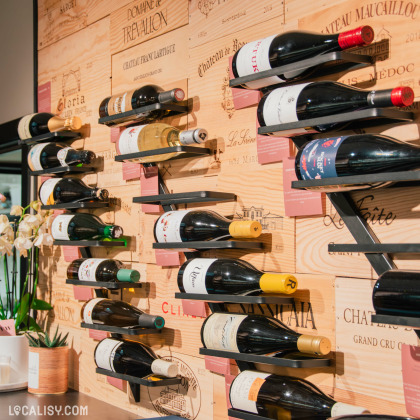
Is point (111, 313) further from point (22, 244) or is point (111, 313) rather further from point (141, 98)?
point (141, 98)

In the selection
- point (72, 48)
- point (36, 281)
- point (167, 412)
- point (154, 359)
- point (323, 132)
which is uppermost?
point (72, 48)

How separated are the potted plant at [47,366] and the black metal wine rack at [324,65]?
4.18 ft

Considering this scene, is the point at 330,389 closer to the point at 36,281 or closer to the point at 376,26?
the point at 376,26

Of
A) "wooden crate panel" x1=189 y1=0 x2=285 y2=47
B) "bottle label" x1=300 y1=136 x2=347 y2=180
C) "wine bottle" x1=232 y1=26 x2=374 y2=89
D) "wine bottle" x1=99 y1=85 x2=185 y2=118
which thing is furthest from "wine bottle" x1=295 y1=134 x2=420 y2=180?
"wine bottle" x1=99 y1=85 x2=185 y2=118

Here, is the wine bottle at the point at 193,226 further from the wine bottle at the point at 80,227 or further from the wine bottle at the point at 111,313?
the wine bottle at the point at 80,227

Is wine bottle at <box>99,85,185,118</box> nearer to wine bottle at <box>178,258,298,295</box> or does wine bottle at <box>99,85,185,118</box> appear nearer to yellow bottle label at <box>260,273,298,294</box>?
wine bottle at <box>178,258,298,295</box>

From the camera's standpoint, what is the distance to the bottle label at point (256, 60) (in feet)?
4.80

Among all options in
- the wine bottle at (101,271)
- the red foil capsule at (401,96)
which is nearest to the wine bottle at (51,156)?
the wine bottle at (101,271)

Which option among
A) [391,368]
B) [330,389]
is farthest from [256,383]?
[391,368]

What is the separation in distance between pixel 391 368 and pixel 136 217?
1067mm

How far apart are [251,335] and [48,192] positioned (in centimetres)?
117

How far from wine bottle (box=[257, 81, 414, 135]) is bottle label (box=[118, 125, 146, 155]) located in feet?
1.84

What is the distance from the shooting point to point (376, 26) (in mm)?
1375

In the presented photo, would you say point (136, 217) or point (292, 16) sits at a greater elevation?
point (292, 16)
